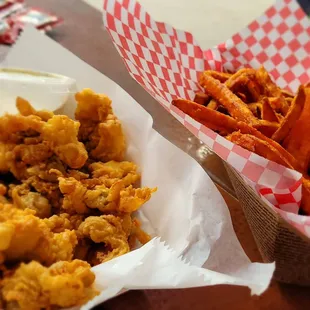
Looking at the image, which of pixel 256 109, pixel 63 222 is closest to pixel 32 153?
pixel 63 222

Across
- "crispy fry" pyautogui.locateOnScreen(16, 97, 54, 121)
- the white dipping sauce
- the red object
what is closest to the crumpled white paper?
the white dipping sauce

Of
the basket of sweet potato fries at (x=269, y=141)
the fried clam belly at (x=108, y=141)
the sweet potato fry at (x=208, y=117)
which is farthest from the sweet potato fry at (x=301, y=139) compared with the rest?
the fried clam belly at (x=108, y=141)

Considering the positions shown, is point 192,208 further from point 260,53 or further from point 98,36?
point 98,36

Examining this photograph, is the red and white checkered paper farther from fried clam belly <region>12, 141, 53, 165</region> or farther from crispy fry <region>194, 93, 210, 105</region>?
fried clam belly <region>12, 141, 53, 165</region>

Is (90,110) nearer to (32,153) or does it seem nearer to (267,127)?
(32,153)

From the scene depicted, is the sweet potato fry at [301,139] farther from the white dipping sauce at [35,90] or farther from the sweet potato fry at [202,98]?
the white dipping sauce at [35,90]

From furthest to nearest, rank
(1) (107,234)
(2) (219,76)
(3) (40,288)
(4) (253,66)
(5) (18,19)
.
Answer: (5) (18,19), (4) (253,66), (2) (219,76), (1) (107,234), (3) (40,288)
